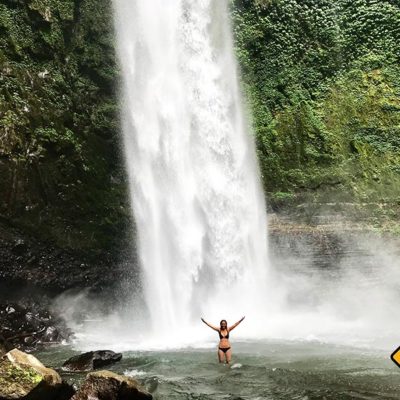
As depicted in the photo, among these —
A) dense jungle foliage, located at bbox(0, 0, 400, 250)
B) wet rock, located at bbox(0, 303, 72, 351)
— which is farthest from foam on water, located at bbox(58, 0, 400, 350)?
dense jungle foliage, located at bbox(0, 0, 400, 250)

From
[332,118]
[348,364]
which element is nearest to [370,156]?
[332,118]

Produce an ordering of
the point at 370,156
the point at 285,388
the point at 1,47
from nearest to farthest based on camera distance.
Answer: the point at 285,388
the point at 1,47
the point at 370,156

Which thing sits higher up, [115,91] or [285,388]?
[115,91]

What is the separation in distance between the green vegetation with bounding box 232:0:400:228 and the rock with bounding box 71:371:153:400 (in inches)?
465

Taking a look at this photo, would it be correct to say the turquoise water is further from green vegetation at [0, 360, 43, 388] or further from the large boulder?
green vegetation at [0, 360, 43, 388]

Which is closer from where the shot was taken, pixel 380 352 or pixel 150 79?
pixel 380 352

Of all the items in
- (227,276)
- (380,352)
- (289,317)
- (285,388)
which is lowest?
(285,388)

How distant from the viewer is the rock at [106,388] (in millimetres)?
6383

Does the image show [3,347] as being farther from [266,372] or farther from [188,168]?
[188,168]

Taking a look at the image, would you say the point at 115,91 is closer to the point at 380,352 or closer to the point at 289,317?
Answer: the point at 289,317

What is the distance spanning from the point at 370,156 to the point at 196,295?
882 cm

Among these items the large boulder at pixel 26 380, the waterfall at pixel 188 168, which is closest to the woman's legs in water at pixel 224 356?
the large boulder at pixel 26 380

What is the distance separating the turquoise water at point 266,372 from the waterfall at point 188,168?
371 cm

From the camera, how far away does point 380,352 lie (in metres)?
9.83
